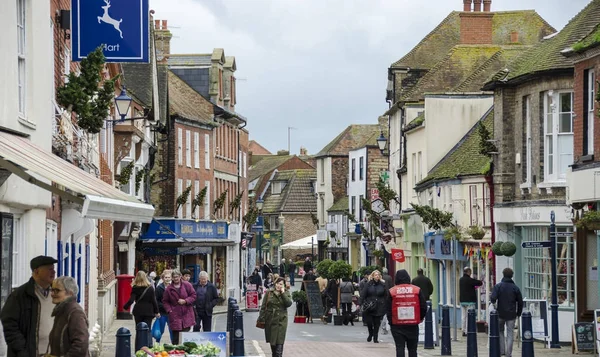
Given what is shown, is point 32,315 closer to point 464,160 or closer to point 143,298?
point 143,298

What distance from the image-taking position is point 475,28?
5519 centimetres

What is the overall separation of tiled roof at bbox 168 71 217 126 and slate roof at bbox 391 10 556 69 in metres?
11.6

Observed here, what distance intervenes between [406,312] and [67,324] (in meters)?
10.2

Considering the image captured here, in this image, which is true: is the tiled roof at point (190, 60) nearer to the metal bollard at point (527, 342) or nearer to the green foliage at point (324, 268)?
the green foliage at point (324, 268)

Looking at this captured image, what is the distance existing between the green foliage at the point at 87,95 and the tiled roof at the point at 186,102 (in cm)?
4197

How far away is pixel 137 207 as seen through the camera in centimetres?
1411

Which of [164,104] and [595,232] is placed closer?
[595,232]

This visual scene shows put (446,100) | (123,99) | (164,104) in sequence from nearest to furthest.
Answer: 1. (123,99)
2. (446,100)
3. (164,104)

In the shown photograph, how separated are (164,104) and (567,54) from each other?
33765mm

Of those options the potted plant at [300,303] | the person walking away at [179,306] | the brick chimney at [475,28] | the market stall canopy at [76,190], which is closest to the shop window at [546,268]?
the person walking away at [179,306]

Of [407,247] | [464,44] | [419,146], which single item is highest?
[464,44]

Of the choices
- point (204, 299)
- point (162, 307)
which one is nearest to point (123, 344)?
point (162, 307)

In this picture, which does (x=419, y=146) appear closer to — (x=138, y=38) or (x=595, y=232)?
(x=595, y=232)

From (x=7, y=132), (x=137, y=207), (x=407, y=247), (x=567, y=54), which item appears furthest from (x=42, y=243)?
(x=407, y=247)
